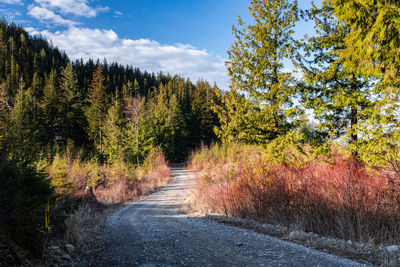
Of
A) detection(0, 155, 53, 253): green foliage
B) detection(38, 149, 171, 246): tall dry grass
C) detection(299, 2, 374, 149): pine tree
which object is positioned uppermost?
detection(299, 2, 374, 149): pine tree

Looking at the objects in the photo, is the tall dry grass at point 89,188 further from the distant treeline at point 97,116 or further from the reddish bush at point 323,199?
the reddish bush at point 323,199

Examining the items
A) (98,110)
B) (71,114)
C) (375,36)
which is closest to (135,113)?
(98,110)

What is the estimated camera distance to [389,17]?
17.6 feet

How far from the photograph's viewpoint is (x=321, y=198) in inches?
237

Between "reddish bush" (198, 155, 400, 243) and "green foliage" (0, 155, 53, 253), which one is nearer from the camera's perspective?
"green foliage" (0, 155, 53, 253)

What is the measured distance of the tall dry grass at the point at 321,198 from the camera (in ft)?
17.0

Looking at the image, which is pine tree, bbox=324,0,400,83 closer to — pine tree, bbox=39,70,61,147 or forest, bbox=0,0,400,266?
forest, bbox=0,0,400,266

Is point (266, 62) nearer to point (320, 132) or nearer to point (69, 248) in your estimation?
point (320, 132)

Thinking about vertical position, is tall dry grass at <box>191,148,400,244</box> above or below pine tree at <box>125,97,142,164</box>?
below

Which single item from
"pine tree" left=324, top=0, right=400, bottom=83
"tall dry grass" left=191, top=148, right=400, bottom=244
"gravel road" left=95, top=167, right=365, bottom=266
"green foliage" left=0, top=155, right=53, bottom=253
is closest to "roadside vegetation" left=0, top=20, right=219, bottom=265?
"green foliage" left=0, top=155, right=53, bottom=253

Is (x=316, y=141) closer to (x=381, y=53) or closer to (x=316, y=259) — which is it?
(x=381, y=53)

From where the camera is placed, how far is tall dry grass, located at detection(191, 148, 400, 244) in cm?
517

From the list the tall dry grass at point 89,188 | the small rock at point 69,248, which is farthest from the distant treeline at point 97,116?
the small rock at point 69,248

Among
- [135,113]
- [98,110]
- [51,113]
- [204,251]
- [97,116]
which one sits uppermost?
[98,110]
